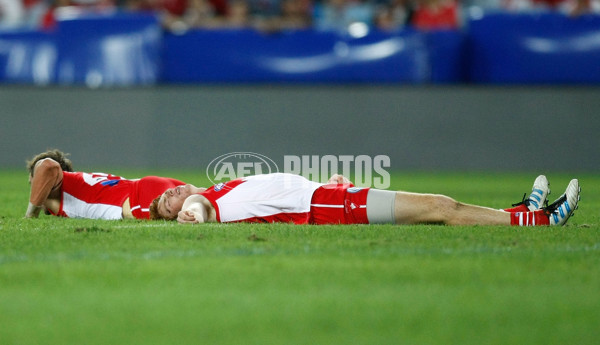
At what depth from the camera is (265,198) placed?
274 inches

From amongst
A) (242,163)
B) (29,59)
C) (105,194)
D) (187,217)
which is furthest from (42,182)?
(29,59)

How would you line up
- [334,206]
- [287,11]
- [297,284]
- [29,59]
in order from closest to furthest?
[297,284] → [334,206] → [29,59] → [287,11]

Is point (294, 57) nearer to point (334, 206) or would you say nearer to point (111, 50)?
point (111, 50)

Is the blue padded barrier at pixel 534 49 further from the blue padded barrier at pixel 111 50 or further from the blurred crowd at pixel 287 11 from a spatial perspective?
the blue padded barrier at pixel 111 50

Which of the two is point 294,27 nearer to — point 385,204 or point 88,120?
point 88,120

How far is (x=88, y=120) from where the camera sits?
15547mm

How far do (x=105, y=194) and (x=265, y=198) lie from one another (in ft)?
5.17

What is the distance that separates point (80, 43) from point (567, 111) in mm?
8156

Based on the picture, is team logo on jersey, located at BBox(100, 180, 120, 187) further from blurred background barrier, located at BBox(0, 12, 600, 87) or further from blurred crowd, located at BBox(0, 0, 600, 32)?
blurred crowd, located at BBox(0, 0, 600, 32)

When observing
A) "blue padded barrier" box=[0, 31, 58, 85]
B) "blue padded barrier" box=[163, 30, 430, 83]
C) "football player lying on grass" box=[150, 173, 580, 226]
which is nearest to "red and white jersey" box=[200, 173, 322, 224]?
"football player lying on grass" box=[150, 173, 580, 226]

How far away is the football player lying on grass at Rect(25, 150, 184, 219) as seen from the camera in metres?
7.57

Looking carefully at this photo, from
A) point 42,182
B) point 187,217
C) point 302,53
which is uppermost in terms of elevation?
point 302,53

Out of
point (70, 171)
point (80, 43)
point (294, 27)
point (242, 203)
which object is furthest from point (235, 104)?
point (242, 203)

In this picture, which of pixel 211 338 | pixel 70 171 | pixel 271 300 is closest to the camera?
pixel 211 338
